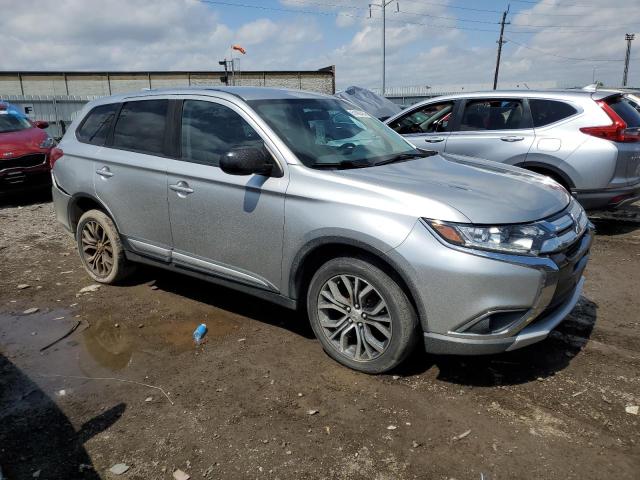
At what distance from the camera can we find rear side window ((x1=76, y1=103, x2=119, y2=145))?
491 cm

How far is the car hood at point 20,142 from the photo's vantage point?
29.1 feet

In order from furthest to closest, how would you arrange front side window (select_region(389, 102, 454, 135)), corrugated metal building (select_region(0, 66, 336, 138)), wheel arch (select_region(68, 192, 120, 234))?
corrugated metal building (select_region(0, 66, 336, 138)), front side window (select_region(389, 102, 454, 135)), wheel arch (select_region(68, 192, 120, 234))

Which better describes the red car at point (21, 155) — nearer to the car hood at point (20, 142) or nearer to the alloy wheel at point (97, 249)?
the car hood at point (20, 142)

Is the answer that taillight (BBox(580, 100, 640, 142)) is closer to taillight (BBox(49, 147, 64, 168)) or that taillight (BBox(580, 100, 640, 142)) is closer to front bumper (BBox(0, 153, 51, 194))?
taillight (BBox(49, 147, 64, 168))

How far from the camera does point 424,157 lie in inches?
163

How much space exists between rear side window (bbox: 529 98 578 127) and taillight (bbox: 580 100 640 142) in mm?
344

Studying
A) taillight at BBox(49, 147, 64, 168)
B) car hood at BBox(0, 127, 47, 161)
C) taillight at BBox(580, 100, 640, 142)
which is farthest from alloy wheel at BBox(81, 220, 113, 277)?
taillight at BBox(580, 100, 640, 142)

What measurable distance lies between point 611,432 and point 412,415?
3.44 ft

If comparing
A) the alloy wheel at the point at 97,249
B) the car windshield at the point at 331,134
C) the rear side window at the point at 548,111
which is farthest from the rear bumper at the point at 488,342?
the rear side window at the point at 548,111

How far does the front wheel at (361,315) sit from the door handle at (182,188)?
1.28 metres

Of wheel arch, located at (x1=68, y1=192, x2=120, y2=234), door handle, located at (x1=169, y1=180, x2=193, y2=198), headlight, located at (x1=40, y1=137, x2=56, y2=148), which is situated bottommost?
wheel arch, located at (x1=68, y1=192, x2=120, y2=234)

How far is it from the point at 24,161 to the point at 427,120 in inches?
268

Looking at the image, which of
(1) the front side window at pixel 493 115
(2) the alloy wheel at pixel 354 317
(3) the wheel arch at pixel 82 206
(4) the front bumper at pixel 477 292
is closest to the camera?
(4) the front bumper at pixel 477 292

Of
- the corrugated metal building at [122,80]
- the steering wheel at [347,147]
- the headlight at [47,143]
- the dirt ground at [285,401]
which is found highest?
the corrugated metal building at [122,80]
